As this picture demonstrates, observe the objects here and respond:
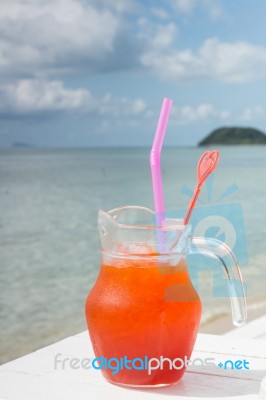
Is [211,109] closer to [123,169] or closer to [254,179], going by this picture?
[123,169]

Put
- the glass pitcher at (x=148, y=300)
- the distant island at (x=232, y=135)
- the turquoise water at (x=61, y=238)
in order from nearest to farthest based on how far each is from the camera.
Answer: the glass pitcher at (x=148, y=300) → the turquoise water at (x=61, y=238) → the distant island at (x=232, y=135)

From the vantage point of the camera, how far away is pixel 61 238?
1275 cm

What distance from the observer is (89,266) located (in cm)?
974

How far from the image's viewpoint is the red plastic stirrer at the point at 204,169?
3.28 feet

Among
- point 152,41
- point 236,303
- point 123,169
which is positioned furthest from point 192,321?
point 152,41

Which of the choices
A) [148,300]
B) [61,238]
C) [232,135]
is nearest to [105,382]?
[148,300]

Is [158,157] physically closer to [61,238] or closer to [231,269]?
[231,269]

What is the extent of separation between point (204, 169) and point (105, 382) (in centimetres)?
33

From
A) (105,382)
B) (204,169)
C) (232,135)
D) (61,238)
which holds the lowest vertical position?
(61,238)

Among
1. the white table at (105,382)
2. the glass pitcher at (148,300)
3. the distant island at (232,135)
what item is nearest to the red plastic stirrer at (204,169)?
the glass pitcher at (148,300)

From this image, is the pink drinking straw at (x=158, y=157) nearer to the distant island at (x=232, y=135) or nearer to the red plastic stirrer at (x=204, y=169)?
the red plastic stirrer at (x=204, y=169)

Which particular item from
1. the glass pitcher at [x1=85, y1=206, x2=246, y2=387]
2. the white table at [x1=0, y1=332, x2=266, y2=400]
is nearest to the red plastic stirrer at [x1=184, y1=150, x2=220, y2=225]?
the glass pitcher at [x1=85, y1=206, x2=246, y2=387]

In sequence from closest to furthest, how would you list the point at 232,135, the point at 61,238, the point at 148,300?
1. the point at 148,300
2. the point at 61,238
3. the point at 232,135

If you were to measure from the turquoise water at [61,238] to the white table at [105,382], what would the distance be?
25cm
